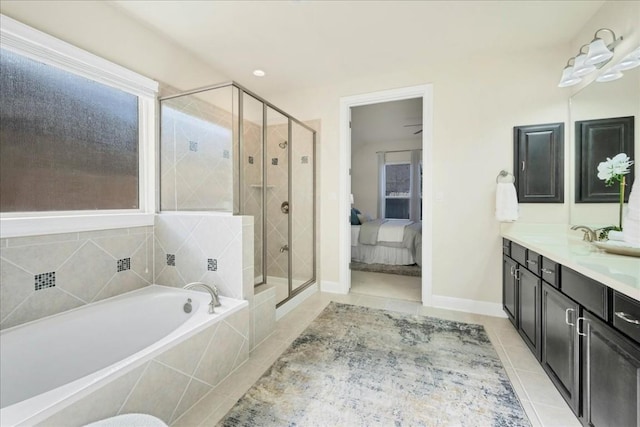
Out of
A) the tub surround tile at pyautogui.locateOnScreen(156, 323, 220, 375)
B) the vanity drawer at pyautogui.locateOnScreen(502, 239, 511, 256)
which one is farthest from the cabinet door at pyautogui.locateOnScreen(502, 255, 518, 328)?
the tub surround tile at pyautogui.locateOnScreen(156, 323, 220, 375)

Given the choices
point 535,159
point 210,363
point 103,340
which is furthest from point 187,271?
point 535,159

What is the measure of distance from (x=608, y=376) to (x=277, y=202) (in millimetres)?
2694

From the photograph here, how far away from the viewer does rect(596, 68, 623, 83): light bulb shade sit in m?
1.80

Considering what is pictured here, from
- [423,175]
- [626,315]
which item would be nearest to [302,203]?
[423,175]

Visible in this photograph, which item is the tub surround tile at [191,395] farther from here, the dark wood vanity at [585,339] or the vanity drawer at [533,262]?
the vanity drawer at [533,262]

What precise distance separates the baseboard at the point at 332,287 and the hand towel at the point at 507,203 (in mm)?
1856

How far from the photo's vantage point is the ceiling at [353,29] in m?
1.98

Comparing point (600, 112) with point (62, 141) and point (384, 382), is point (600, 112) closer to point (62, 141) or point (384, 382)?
point (384, 382)

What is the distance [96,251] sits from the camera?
1885 millimetres

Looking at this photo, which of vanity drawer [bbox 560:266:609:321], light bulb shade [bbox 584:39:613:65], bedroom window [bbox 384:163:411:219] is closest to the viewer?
vanity drawer [bbox 560:266:609:321]

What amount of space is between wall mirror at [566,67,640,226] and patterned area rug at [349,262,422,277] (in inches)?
86.0

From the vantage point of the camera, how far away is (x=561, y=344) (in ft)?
4.75

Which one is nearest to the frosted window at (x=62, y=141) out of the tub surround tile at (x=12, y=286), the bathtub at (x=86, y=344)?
the tub surround tile at (x=12, y=286)

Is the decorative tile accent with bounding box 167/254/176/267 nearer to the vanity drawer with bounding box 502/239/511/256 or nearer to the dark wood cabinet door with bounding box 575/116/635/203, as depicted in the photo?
the vanity drawer with bounding box 502/239/511/256
